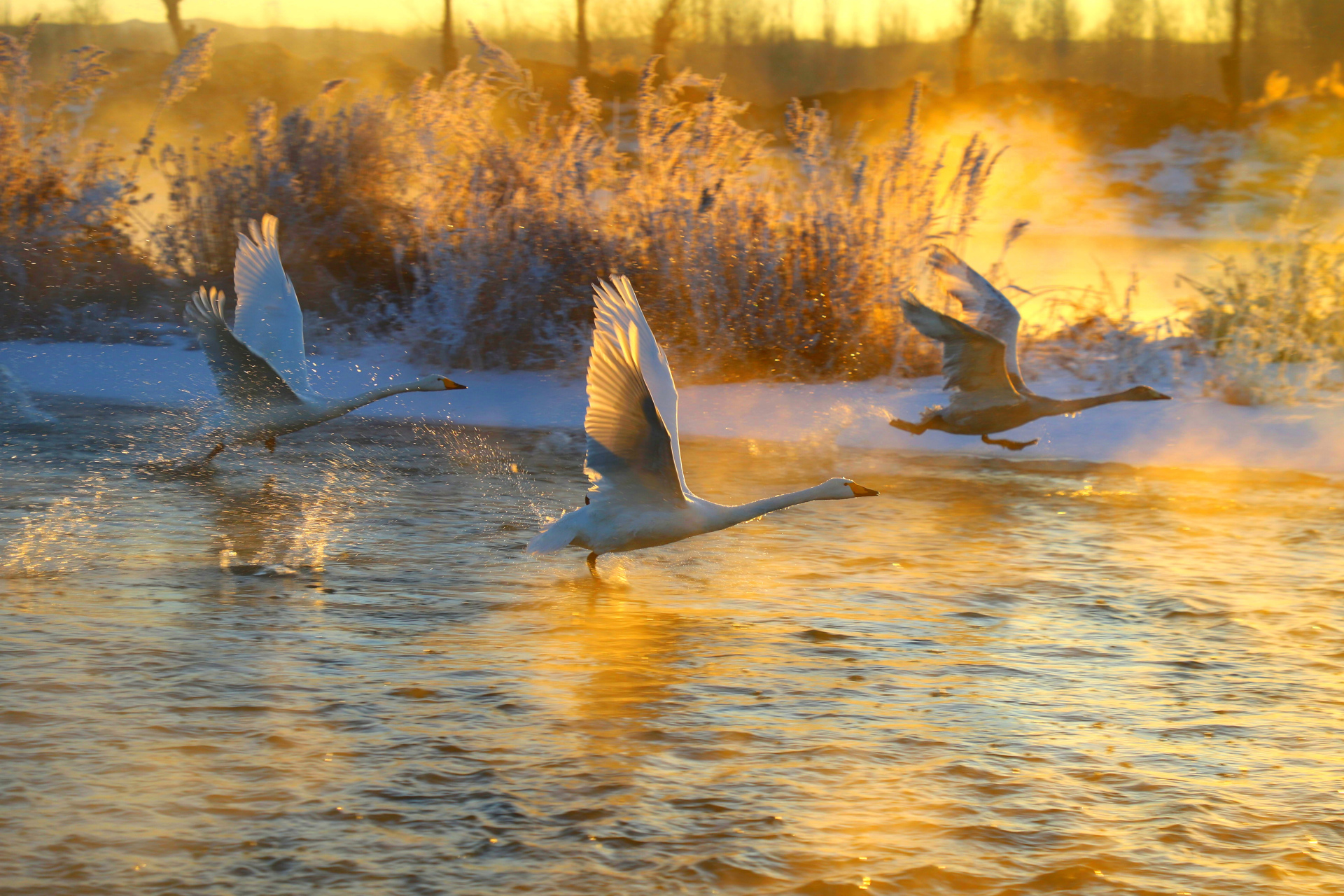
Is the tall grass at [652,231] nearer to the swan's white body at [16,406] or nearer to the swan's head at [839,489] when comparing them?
the swan's white body at [16,406]

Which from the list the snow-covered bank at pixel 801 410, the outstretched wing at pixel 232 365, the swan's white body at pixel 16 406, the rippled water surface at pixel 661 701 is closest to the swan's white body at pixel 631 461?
the rippled water surface at pixel 661 701

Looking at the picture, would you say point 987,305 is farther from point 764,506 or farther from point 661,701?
point 661,701

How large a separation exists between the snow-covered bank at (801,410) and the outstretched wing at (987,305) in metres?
1.52

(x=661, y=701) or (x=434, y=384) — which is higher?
(x=434, y=384)

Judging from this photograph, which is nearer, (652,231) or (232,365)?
(232,365)

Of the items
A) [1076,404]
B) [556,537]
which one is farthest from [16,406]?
[1076,404]

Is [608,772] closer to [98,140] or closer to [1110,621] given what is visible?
[1110,621]

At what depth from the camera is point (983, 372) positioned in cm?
899

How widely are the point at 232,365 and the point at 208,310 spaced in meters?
0.40

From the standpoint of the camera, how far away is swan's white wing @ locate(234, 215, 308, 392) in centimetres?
855

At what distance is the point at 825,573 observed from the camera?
669 centimetres

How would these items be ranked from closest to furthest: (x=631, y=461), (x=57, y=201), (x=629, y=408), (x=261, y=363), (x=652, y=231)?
(x=629, y=408), (x=631, y=461), (x=261, y=363), (x=652, y=231), (x=57, y=201)

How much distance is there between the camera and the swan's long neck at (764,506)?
19.1ft

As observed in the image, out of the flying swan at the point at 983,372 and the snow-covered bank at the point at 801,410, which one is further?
the snow-covered bank at the point at 801,410
